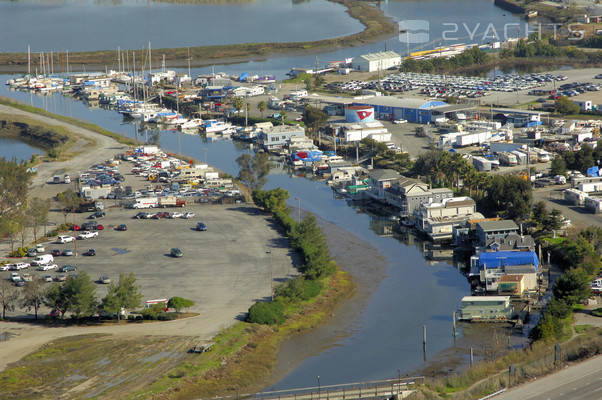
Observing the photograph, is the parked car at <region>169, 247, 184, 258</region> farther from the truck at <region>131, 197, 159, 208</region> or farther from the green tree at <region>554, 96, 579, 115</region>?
the green tree at <region>554, 96, 579, 115</region>

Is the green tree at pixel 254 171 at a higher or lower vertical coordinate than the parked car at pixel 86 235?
higher

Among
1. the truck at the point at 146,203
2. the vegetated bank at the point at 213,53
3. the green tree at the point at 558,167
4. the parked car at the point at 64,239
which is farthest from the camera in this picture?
the vegetated bank at the point at 213,53

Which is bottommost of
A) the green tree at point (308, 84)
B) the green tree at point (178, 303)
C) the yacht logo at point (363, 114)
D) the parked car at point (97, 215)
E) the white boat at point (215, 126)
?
the green tree at point (178, 303)

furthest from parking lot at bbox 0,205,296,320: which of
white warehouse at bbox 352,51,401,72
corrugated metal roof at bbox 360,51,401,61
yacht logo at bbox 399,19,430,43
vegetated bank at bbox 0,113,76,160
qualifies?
A: yacht logo at bbox 399,19,430,43

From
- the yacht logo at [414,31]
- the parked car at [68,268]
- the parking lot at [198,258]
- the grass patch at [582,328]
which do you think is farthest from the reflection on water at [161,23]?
the grass patch at [582,328]

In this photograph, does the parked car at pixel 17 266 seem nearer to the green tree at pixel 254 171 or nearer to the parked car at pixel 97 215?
the parked car at pixel 97 215

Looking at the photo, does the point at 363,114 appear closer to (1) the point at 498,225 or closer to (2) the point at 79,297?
(1) the point at 498,225
